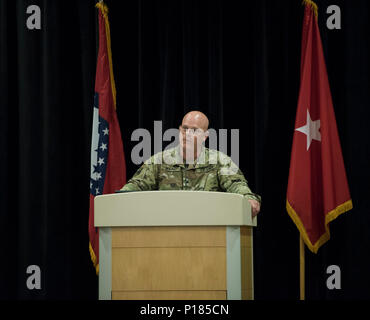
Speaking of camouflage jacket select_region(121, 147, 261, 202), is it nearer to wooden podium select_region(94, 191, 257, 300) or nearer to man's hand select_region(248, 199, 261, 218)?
man's hand select_region(248, 199, 261, 218)

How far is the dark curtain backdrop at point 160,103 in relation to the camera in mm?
4285

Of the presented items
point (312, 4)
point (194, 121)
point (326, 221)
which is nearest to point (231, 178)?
point (194, 121)

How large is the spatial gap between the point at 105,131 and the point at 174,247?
182 centimetres

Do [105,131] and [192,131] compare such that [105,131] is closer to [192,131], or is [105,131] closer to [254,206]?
[192,131]

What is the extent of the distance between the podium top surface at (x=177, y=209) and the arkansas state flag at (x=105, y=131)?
153 centimetres

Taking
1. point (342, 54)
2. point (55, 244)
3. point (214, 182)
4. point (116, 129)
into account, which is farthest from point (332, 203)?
point (55, 244)

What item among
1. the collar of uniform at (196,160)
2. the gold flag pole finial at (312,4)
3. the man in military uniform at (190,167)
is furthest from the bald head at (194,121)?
the gold flag pole finial at (312,4)

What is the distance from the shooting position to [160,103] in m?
4.52

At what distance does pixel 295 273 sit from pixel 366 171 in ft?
3.07

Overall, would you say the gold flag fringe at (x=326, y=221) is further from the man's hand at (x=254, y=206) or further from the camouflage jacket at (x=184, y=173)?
the man's hand at (x=254, y=206)

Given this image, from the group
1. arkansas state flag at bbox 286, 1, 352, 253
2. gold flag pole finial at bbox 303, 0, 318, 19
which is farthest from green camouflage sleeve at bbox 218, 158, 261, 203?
gold flag pole finial at bbox 303, 0, 318, 19

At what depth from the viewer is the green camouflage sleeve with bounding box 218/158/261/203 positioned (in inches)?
132

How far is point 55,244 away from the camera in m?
4.41

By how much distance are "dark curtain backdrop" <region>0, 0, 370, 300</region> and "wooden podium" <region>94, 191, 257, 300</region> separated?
69.9 inches
